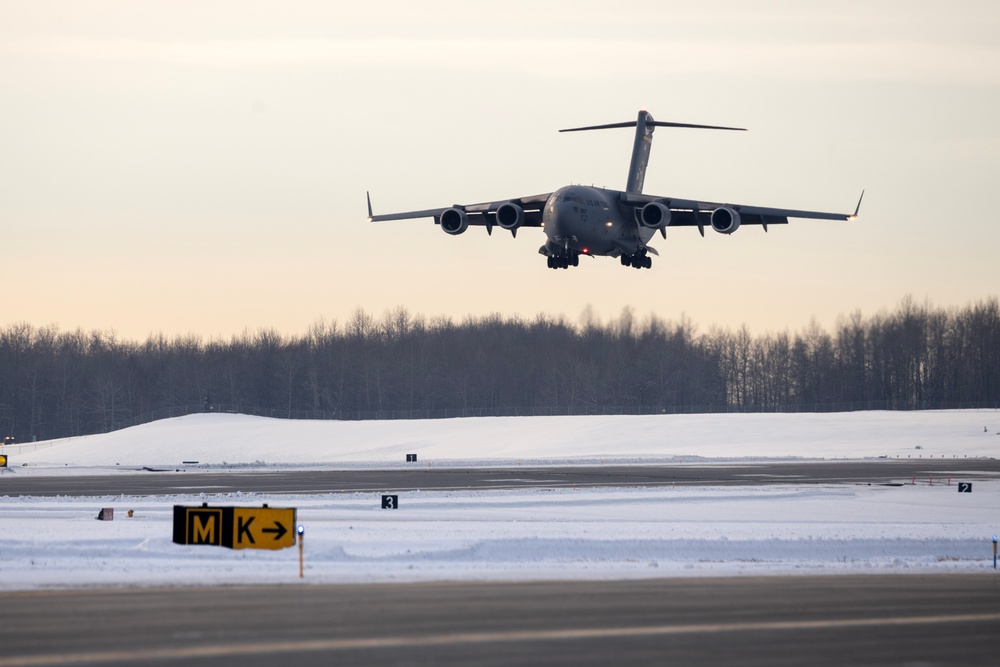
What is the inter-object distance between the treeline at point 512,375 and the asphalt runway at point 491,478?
7534cm

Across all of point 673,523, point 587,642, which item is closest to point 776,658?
point 587,642

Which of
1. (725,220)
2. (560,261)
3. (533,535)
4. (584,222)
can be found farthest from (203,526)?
(725,220)

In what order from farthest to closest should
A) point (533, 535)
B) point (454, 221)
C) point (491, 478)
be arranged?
point (491, 478) < point (454, 221) < point (533, 535)

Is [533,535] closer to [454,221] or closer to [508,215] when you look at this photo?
[454,221]

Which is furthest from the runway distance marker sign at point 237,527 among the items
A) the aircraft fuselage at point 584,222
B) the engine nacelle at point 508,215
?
the engine nacelle at point 508,215

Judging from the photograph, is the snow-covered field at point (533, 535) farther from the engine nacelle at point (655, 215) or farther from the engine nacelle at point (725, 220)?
the engine nacelle at point (655, 215)

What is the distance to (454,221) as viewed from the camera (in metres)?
47.4

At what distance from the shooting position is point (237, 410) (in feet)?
478

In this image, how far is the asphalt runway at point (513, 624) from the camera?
1306cm

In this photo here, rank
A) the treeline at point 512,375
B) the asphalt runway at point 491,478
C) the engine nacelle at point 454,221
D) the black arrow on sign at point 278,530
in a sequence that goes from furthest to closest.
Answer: the treeline at point 512,375 < the engine nacelle at point 454,221 < the asphalt runway at point 491,478 < the black arrow on sign at point 278,530

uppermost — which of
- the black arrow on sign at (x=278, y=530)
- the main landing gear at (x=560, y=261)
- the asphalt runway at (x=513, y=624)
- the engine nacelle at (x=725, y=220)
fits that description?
the engine nacelle at (x=725, y=220)

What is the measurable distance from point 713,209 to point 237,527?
99.6 feet

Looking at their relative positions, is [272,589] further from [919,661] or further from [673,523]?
[673,523]

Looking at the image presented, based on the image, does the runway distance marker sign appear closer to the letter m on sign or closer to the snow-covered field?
the letter m on sign
